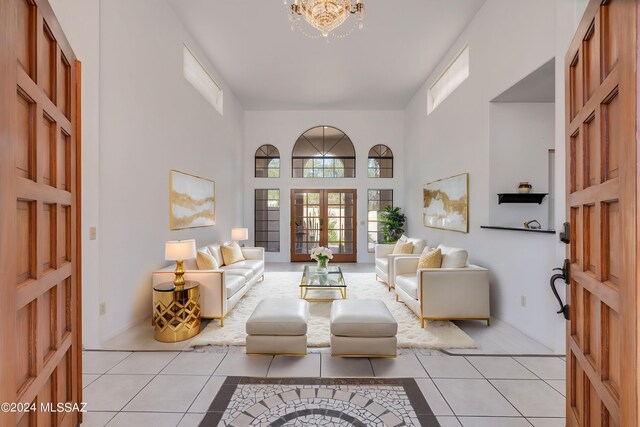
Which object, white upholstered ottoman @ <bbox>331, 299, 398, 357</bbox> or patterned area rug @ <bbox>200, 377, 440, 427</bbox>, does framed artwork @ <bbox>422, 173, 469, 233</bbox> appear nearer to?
white upholstered ottoman @ <bbox>331, 299, 398, 357</bbox>

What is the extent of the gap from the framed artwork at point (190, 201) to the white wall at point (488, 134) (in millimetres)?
4238

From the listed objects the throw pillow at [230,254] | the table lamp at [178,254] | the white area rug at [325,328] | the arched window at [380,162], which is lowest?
the white area rug at [325,328]

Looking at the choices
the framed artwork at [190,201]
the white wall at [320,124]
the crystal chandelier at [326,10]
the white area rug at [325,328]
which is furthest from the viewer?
the white wall at [320,124]

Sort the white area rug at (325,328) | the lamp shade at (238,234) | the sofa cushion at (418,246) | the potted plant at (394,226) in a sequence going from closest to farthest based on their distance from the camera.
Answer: the white area rug at (325,328) → the sofa cushion at (418,246) → the lamp shade at (238,234) → the potted plant at (394,226)

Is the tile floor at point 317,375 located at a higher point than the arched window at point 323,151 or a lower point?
lower

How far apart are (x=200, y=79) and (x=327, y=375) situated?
5.21 metres

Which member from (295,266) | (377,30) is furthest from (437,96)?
(295,266)

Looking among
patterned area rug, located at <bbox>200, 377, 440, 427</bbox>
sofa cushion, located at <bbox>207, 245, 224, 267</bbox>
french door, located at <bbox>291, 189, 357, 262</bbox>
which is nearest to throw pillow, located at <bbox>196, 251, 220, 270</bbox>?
sofa cushion, located at <bbox>207, 245, 224, 267</bbox>

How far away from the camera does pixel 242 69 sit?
5.87 metres

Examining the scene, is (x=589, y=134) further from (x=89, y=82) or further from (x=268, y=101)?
(x=268, y=101)

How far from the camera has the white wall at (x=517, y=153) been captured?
3.90 meters

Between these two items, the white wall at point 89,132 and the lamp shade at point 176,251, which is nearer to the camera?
the white wall at point 89,132

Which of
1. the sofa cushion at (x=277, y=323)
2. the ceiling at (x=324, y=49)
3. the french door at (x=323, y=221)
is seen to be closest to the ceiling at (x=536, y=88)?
the ceiling at (x=324, y=49)

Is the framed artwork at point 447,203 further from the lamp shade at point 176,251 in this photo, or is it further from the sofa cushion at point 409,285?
the lamp shade at point 176,251
